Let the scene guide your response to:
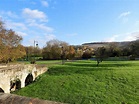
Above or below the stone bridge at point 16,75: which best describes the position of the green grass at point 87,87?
below

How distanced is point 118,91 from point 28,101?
20.6 meters

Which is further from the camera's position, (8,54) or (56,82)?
(8,54)

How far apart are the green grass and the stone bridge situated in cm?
106

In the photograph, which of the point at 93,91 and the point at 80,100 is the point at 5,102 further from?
the point at 93,91

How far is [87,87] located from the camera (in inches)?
912

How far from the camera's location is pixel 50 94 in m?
21.7

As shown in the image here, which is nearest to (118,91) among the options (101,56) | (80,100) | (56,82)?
(80,100)

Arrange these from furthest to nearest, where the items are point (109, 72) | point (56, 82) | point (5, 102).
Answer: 1. point (109, 72)
2. point (56, 82)
3. point (5, 102)

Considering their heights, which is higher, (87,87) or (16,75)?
(16,75)

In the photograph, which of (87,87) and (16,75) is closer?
(87,87)

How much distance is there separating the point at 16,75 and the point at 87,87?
8978 millimetres

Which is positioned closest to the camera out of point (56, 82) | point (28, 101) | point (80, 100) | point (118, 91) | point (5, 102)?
point (28, 101)

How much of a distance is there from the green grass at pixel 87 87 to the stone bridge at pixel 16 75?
1.06m

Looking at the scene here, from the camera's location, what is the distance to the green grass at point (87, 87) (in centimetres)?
1984
